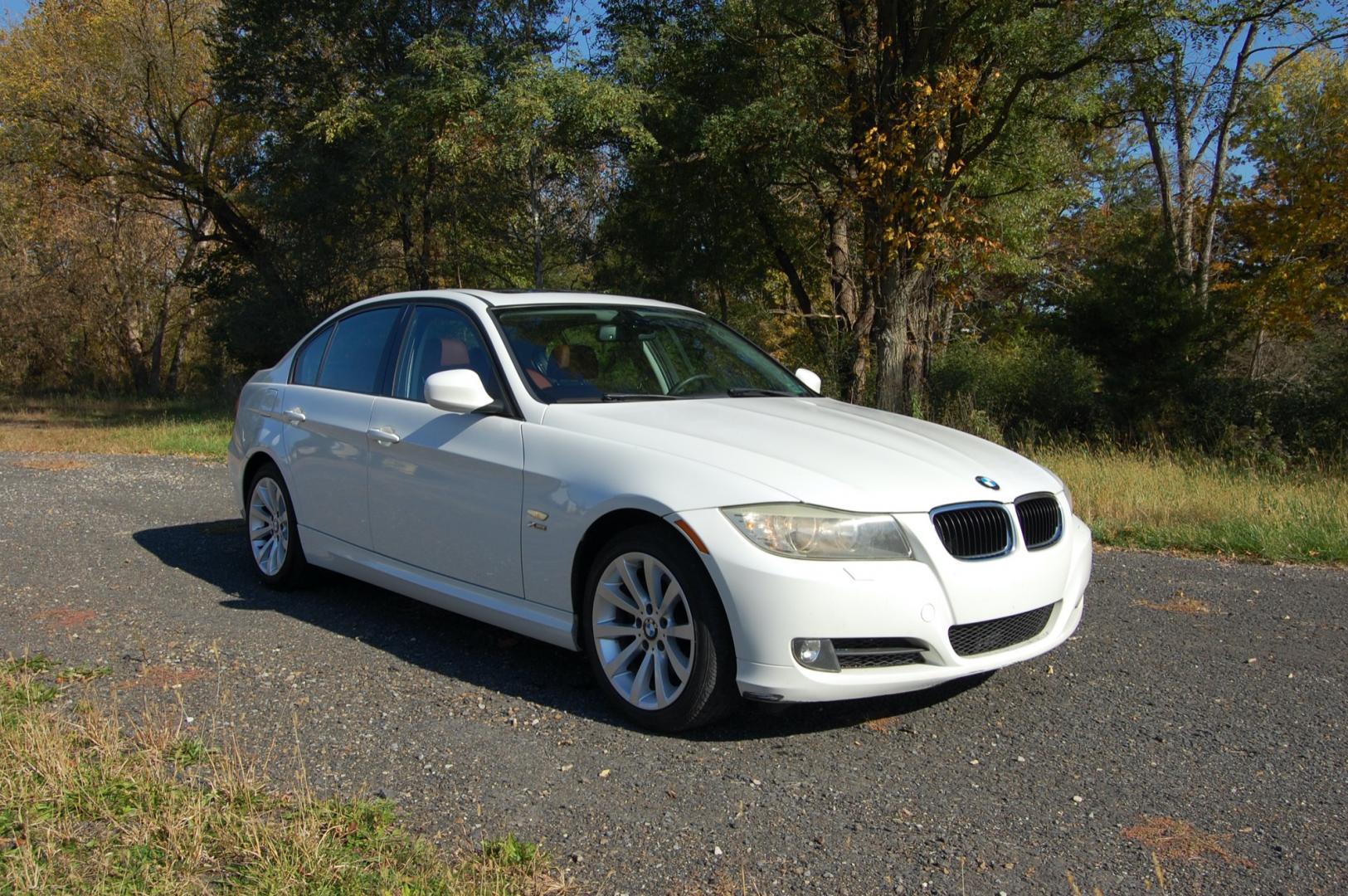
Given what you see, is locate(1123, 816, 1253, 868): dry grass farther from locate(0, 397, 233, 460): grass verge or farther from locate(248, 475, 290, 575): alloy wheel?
locate(0, 397, 233, 460): grass verge

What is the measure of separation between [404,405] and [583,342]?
94 centimetres

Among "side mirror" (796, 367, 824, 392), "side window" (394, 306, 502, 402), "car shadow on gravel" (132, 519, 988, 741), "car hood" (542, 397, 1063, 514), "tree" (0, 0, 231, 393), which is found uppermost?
"tree" (0, 0, 231, 393)

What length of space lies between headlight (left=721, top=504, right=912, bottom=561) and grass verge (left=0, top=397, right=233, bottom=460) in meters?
11.9

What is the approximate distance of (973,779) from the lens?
3.79 meters

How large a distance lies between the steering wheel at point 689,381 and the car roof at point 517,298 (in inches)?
25.3

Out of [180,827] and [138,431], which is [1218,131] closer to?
[138,431]

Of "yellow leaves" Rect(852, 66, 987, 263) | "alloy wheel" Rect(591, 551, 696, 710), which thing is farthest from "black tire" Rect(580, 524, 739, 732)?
"yellow leaves" Rect(852, 66, 987, 263)

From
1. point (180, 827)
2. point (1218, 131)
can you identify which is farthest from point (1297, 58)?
point (180, 827)

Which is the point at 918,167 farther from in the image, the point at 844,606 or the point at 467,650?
the point at 844,606

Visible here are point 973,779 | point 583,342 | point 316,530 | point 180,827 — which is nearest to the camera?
point 180,827

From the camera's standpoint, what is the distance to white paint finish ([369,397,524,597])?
4703 millimetres

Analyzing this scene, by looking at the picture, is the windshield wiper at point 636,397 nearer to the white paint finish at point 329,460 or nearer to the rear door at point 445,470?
the rear door at point 445,470

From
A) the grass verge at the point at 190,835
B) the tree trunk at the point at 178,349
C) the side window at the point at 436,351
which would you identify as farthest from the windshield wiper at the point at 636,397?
the tree trunk at the point at 178,349

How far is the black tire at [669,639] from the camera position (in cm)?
396
